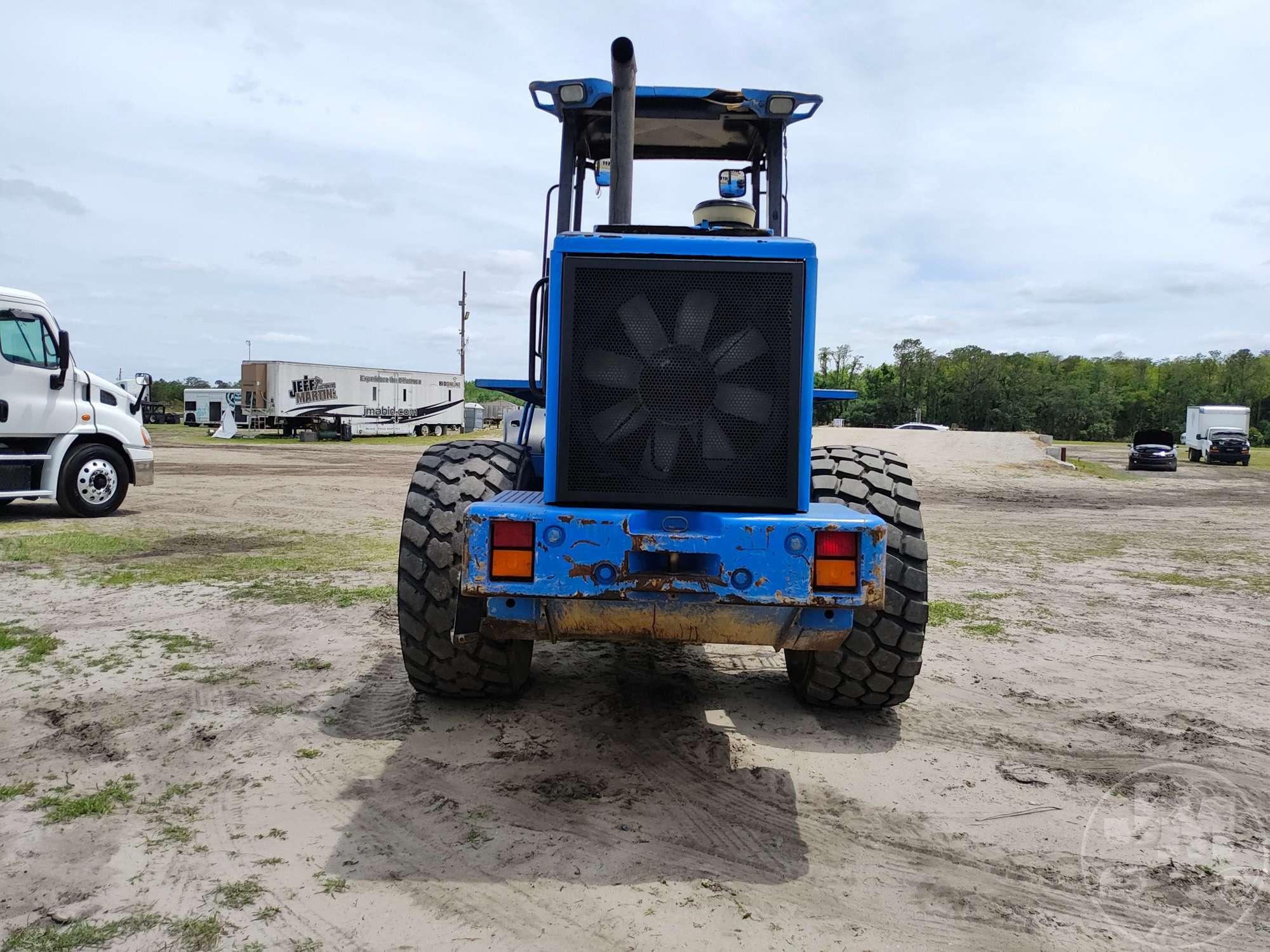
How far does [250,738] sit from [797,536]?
263cm

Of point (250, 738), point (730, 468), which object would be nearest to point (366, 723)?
point (250, 738)

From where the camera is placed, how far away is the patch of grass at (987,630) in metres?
6.38

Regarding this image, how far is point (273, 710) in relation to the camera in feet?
14.9

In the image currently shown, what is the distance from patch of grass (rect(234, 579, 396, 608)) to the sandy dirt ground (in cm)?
22

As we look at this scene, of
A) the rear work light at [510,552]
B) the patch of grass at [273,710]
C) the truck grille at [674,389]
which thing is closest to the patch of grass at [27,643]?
the patch of grass at [273,710]

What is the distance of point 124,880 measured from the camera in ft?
9.49

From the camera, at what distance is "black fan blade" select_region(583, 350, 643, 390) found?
368cm

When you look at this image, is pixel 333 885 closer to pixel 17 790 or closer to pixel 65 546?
pixel 17 790

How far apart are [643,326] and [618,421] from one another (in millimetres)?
389

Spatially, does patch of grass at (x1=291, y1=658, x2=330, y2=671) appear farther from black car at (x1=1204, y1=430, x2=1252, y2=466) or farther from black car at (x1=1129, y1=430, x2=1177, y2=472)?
black car at (x1=1204, y1=430, x2=1252, y2=466)

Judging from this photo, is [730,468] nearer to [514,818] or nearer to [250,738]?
[514,818]

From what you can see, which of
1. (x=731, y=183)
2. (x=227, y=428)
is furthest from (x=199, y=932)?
(x=227, y=428)

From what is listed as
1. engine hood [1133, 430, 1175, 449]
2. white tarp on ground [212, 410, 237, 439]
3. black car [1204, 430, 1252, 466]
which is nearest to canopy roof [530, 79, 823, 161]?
engine hood [1133, 430, 1175, 449]

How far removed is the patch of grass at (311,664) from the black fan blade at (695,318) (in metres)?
3.02
